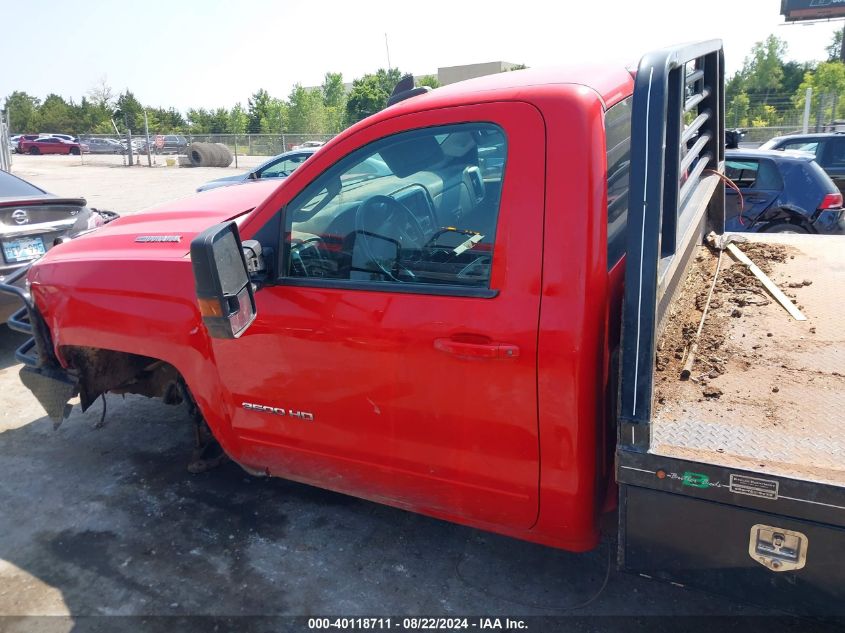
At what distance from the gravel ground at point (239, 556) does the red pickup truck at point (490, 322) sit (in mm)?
433

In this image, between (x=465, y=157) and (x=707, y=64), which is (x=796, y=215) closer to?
(x=707, y=64)

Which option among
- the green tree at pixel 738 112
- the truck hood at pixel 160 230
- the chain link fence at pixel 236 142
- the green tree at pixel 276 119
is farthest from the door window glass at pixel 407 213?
the green tree at pixel 276 119

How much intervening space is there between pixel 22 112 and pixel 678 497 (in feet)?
245

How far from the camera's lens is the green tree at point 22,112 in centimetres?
6059

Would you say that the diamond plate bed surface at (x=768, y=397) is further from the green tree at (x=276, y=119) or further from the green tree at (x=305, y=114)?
the green tree at (x=276, y=119)

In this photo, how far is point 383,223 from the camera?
8.69ft

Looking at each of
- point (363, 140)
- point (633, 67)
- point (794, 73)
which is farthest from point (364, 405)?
point (794, 73)

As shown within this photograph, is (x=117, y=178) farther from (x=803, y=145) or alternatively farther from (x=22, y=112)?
(x=22, y=112)

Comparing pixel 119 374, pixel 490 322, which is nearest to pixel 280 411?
pixel 490 322

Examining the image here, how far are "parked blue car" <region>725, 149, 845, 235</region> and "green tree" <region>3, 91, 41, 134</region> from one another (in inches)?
2509

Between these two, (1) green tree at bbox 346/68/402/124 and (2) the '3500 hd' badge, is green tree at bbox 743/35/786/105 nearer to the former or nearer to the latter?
(1) green tree at bbox 346/68/402/124

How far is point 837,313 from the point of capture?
2732 millimetres

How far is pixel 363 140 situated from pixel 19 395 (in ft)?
13.1

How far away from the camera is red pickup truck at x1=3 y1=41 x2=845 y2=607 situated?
1.97m
